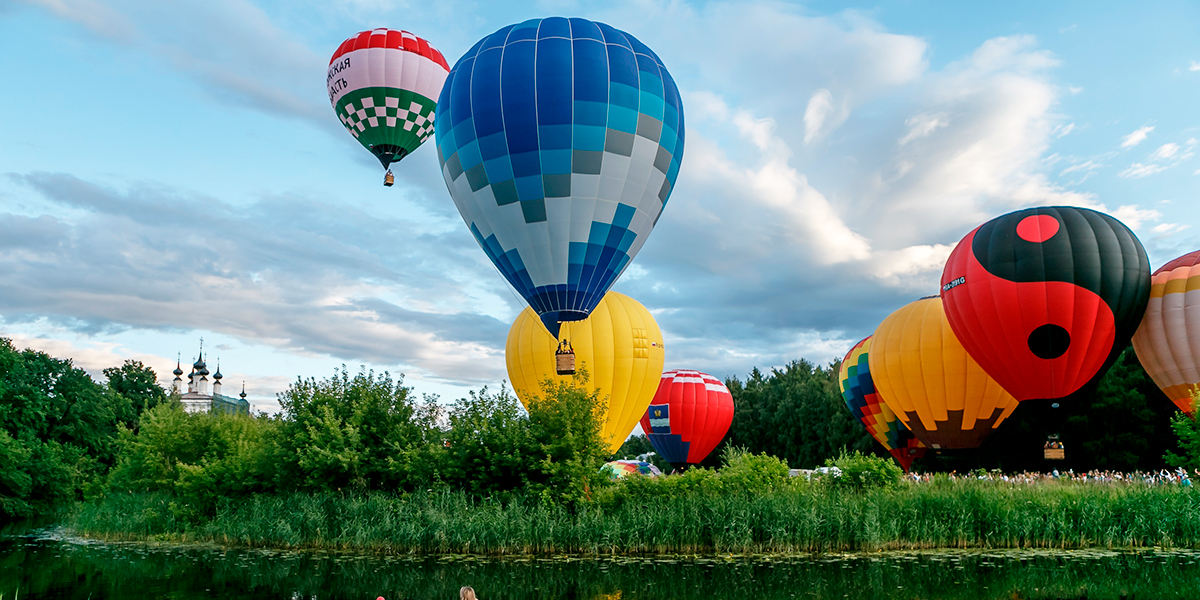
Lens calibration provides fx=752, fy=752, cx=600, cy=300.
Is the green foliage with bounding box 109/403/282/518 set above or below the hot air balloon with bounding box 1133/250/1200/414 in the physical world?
below

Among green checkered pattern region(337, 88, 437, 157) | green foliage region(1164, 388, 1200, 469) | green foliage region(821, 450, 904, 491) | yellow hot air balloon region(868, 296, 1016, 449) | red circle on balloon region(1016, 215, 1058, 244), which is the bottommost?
green foliage region(821, 450, 904, 491)

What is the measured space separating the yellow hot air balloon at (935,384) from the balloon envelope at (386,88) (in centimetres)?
1770

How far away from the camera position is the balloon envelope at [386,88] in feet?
80.4

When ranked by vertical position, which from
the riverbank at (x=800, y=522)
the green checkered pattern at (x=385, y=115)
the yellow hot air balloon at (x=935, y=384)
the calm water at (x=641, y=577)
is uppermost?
the green checkered pattern at (x=385, y=115)

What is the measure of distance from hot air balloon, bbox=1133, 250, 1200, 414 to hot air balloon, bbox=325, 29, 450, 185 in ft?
74.0

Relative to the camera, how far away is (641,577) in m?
12.1

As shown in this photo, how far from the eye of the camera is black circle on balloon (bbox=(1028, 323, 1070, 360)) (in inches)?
762

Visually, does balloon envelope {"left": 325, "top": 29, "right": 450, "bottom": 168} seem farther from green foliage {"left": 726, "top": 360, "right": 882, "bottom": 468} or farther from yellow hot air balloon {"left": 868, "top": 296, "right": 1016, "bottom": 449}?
green foliage {"left": 726, "top": 360, "right": 882, "bottom": 468}

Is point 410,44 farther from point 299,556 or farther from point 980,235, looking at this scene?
point 980,235

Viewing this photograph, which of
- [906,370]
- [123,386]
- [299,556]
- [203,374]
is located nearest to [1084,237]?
[906,370]

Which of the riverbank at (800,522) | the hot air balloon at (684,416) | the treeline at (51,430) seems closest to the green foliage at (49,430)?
the treeline at (51,430)

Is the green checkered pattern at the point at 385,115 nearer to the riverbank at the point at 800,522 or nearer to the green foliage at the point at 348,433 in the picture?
the green foliage at the point at 348,433

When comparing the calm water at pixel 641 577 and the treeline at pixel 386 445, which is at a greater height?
the treeline at pixel 386 445

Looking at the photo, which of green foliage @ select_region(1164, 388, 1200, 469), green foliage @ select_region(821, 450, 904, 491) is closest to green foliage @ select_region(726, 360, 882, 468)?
green foliage @ select_region(1164, 388, 1200, 469)
